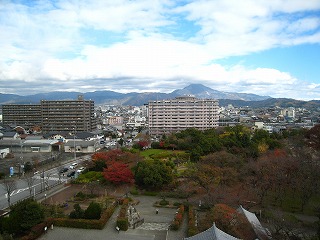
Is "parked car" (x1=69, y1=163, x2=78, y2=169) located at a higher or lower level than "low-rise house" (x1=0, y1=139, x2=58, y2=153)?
lower

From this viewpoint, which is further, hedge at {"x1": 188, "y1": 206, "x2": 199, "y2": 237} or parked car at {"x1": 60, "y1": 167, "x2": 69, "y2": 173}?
parked car at {"x1": 60, "y1": 167, "x2": 69, "y2": 173}

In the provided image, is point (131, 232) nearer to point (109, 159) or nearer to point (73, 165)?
point (109, 159)

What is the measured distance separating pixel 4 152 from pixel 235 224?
34372mm

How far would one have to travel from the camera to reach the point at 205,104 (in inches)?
2670

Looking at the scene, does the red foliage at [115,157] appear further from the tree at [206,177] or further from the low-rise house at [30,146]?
the low-rise house at [30,146]

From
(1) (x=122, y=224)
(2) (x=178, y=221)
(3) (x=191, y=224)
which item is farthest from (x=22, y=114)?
(3) (x=191, y=224)

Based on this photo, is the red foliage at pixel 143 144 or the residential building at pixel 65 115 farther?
the residential building at pixel 65 115

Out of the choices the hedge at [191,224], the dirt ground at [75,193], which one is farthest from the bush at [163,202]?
the dirt ground at [75,193]

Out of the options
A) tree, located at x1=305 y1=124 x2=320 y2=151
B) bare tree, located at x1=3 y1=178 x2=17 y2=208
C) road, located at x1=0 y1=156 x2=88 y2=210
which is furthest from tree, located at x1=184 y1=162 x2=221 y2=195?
tree, located at x1=305 y1=124 x2=320 y2=151

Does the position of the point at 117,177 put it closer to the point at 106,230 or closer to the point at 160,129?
the point at 106,230

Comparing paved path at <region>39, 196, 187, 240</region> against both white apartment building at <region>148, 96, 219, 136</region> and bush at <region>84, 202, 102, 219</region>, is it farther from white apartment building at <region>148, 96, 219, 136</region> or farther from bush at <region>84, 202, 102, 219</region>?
white apartment building at <region>148, 96, 219, 136</region>

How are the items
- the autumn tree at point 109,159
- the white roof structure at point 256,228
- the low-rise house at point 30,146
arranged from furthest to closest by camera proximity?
the low-rise house at point 30,146 < the autumn tree at point 109,159 < the white roof structure at point 256,228

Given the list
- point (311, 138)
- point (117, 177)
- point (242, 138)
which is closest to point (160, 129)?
point (242, 138)

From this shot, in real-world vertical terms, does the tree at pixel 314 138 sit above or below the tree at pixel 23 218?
above
